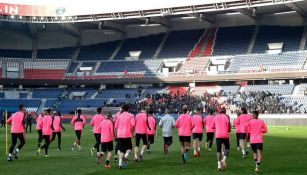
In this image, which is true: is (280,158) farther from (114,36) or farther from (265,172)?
(114,36)

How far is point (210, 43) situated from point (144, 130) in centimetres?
5624

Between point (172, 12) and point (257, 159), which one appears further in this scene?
point (172, 12)

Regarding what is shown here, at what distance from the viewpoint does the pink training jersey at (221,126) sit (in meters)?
17.5

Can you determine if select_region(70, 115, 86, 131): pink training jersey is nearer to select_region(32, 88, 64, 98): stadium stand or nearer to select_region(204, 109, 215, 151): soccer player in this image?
select_region(204, 109, 215, 151): soccer player

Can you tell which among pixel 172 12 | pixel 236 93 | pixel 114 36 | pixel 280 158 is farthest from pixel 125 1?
pixel 280 158

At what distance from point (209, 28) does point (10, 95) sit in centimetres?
3359

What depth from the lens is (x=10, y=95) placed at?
262ft

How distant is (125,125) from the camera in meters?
17.9

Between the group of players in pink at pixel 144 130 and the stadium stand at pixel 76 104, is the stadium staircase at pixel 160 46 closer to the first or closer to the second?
the stadium stand at pixel 76 104

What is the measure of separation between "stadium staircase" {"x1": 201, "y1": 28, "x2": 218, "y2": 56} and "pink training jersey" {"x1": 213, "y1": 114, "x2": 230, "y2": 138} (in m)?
56.5

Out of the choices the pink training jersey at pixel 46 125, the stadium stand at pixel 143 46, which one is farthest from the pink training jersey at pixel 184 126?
the stadium stand at pixel 143 46

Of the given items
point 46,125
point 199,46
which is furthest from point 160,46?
point 46,125

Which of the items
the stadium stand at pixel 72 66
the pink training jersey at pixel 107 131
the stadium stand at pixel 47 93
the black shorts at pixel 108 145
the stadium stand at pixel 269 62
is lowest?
the black shorts at pixel 108 145

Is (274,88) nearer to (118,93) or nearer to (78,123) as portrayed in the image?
(118,93)
